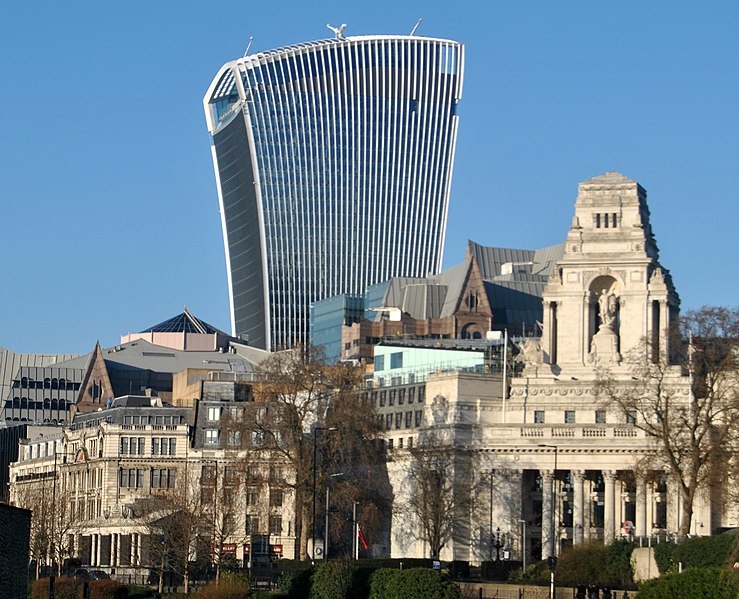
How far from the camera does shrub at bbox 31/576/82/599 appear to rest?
162 meters

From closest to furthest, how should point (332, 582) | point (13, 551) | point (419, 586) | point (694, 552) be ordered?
point (13, 551) < point (419, 586) < point (332, 582) < point (694, 552)

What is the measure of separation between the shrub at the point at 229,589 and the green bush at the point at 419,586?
17076 mm

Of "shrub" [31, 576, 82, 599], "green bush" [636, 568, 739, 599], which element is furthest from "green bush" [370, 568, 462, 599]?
"shrub" [31, 576, 82, 599]

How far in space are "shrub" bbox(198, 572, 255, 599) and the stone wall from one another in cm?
2926

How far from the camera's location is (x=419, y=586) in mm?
127562

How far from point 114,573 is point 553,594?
7026 centimetres

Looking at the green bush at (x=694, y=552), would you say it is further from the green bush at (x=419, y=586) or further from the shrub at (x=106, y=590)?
the shrub at (x=106, y=590)

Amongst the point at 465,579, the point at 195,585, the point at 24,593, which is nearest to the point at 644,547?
the point at 465,579

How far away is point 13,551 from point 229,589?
3475 cm

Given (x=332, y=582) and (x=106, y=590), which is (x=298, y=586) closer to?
(x=332, y=582)

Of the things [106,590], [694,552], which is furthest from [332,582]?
[106,590]

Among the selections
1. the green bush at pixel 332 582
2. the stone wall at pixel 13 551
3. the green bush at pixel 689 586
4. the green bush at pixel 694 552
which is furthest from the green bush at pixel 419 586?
the stone wall at pixel 13 551

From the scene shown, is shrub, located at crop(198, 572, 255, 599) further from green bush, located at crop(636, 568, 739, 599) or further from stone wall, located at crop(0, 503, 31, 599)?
green bush, located at crop(636, 568, 739, 599)

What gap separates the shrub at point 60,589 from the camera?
16188 centimetres
